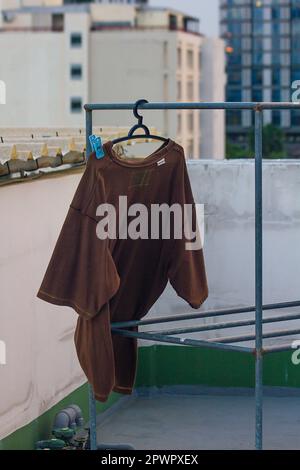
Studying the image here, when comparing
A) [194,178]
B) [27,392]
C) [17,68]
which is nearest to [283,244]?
[194,178]

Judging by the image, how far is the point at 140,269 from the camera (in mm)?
5297

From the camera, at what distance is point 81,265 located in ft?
16.2

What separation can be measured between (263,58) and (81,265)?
108 meters

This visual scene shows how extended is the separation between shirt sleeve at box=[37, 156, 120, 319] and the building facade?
97.8 meters

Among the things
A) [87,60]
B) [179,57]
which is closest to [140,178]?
[87,60]

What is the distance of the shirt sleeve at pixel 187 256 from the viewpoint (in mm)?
5168

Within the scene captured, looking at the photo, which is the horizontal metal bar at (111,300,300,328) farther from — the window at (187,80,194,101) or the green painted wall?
the window at (187,80,194,101)

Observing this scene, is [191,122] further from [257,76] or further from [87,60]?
[257,76]

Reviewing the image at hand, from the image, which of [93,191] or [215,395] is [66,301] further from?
[215,395]

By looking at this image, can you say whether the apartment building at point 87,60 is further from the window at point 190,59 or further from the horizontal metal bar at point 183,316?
the horizontal metal bar at point 183,316

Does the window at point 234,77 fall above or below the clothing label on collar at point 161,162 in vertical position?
above

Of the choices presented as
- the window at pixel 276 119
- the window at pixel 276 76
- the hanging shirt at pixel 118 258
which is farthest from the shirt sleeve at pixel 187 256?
the window at pixel 276 76

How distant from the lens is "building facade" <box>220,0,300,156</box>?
350 ft
